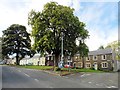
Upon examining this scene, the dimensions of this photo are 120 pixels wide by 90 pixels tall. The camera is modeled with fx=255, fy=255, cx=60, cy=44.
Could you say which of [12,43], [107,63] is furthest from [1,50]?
[107,63]

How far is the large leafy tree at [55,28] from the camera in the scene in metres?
49.5

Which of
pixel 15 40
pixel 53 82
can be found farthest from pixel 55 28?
pixel 15 40

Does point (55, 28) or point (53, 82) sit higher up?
point (55, 28)

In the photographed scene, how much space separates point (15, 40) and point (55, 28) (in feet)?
160

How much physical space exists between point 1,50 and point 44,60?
4262cm

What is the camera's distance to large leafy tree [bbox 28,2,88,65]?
4953 centimetres

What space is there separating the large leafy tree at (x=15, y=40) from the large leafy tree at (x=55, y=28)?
146ft

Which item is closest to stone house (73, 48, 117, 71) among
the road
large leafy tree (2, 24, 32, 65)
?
large leafy tree (2, 24, 32, 65)

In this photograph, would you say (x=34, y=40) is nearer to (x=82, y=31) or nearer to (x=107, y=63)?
(x=82, y=31)

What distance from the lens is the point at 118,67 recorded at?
8350cm

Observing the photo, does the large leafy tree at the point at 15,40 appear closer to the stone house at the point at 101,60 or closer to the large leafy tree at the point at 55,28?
the stone house at the point at 101,60

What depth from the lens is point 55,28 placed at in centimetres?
5088

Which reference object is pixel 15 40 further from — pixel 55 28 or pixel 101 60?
pixel 55 28

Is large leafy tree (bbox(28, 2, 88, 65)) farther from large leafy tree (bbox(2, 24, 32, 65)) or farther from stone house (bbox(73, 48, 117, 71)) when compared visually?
large leafy tree (bbox(2, 24, 32, 65))
